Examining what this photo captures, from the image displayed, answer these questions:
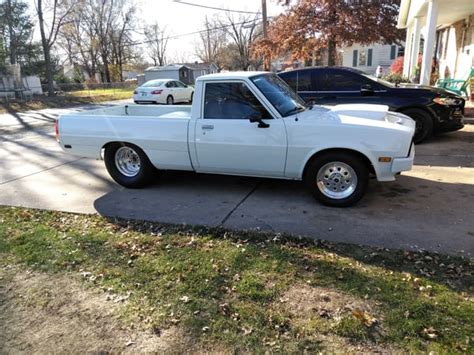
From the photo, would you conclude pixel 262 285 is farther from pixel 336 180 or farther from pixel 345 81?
pixel 345 81

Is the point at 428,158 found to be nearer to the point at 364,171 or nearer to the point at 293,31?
the point at 364,171

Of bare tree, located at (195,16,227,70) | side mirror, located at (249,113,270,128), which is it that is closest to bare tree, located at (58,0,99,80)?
bare tree, located at (195,16,227,70)

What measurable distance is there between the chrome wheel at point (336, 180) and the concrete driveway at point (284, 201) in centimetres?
22

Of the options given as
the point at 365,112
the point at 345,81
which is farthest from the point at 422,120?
the point at 365,112

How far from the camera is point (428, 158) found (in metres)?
7.23

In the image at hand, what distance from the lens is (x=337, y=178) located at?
501 cm

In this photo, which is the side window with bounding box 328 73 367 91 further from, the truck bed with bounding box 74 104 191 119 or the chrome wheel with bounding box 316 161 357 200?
the chrome wheel with bounding box 316 161 357 200

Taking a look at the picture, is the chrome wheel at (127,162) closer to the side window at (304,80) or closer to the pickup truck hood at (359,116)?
the pickup truck hood at (359,116)

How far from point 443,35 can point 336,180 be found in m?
19.3

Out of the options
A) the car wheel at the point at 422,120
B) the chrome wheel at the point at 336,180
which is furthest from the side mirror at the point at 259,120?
the car wheel at the point at 422,120

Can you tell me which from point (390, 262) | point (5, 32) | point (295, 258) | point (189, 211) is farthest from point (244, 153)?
point (5, 32)

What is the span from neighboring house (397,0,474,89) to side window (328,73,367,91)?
200 inches

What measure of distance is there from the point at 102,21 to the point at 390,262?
64389 mm

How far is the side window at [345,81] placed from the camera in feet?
27.3
